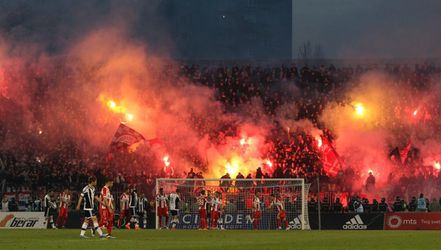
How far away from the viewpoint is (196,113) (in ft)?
184

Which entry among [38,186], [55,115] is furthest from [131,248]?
[55,115]

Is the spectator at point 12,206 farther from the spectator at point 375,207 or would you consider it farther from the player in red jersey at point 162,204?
the spectator at point 375,207

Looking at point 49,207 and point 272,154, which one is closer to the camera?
point 49,207

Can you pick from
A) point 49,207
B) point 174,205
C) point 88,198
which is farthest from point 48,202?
point 88,198

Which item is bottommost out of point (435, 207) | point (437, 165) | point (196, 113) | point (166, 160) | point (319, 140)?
point (435, 207)

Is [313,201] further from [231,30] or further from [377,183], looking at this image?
[231,30]

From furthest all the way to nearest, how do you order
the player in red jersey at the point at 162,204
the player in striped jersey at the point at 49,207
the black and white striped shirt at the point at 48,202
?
the player in striped jersey at the point at 49,207, the black and white striped shirt at the point at 48,202, the player in red jersey at the point at 162,204

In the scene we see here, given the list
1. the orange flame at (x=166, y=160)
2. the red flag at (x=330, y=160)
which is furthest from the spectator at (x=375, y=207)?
the orange flame at (x=166, y=160)

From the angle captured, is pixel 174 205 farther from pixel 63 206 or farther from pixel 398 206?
pixel 398 206

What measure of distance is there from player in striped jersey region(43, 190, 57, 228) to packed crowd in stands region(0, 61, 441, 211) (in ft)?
12.4

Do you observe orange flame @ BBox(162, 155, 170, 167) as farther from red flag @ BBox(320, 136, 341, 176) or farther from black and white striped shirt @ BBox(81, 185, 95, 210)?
black and white striped shirt @ BBox(81, 185, 95, 210)

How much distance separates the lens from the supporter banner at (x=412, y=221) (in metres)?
38.3

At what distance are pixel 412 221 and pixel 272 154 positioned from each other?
15836mm

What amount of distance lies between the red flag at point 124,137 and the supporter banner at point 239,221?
11386mm
